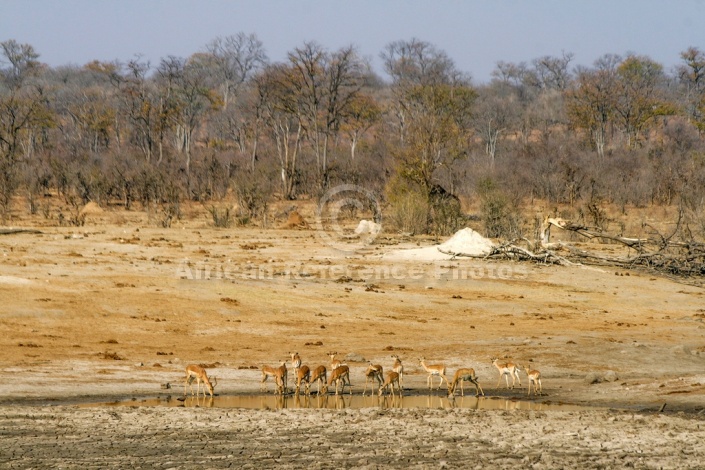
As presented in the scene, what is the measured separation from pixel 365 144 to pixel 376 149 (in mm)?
7091

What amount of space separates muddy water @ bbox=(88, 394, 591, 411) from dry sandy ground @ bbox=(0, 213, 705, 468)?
28cm

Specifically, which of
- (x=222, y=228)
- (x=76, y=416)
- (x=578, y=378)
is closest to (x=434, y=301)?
(x=578, y=378)

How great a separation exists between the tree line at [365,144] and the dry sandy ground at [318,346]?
9.85 meters

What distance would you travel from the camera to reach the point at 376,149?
214 ft

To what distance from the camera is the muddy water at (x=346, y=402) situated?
38.4 ft

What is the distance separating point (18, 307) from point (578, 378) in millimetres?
9475

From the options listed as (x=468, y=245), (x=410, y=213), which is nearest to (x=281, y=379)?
(x=468, y=245)

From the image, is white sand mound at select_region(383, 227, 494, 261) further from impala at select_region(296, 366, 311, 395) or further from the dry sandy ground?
impala at select_region(296, 366, 311, 395)

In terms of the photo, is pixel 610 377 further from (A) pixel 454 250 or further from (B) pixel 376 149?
(B) pixel 376 149

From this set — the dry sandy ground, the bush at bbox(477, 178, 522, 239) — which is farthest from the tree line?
the dry sandy ground

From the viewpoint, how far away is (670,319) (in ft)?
65.1

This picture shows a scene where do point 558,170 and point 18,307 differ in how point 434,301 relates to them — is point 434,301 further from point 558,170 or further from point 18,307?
point 558,170

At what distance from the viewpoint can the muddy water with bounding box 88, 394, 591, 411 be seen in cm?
1172
